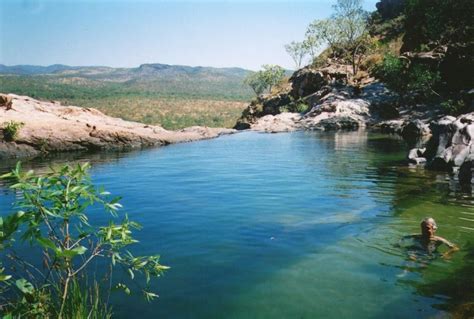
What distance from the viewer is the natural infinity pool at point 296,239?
8.02 m

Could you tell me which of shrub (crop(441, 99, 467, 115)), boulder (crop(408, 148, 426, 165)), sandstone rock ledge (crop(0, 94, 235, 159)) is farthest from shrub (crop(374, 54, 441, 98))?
sandstone rock ledge (crop(0, 94, 235, 159))

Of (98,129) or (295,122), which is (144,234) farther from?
(295,122)

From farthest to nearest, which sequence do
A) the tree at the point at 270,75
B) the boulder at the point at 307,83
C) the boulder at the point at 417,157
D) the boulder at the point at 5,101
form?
the tree at the point at 270,75
the boulder at the point at 307,83
the boulder at the point at 5,101
the boulder at the point at 417,157

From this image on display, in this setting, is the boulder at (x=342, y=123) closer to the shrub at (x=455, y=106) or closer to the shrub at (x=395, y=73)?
the shrub at (x=395, y=73)

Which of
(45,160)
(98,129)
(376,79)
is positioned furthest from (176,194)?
(376,79)

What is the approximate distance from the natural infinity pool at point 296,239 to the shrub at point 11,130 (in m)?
12.6

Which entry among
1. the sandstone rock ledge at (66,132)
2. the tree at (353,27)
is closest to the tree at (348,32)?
the tree at (353,27)

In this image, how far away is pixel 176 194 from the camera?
18672mm

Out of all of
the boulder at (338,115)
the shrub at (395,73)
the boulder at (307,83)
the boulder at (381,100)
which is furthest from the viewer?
the boulder at (307,83)

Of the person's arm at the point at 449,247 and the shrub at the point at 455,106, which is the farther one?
the shrub at the point at 455,106

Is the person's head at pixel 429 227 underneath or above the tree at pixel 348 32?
underneath

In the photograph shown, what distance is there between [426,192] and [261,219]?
8472 millimetres

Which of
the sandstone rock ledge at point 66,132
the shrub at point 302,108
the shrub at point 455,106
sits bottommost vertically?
the sandstone rock ledge at point 66,132

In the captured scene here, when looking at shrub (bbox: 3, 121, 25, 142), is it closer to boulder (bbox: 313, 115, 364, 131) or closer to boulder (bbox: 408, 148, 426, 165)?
boulder (bbox: 408, 148, 426, 165)
